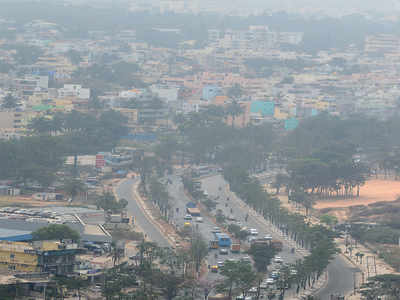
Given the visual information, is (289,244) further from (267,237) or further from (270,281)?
(270,281)

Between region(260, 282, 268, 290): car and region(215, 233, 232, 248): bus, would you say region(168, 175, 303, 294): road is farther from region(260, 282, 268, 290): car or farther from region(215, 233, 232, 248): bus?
region(260, 282, 268, 290): car

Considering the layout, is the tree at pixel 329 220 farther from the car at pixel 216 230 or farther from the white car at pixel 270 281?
the white car at pixel 270 281

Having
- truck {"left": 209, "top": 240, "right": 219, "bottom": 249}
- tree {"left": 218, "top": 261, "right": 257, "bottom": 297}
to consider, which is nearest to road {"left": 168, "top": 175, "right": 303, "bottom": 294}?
truck {"left": 209, "top": 240, "right": 219, "bottom": 249}

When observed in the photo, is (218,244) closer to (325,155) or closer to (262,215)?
(262,215)

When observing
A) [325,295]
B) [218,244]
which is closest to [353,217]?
[218,244]

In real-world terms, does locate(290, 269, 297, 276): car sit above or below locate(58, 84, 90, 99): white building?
above

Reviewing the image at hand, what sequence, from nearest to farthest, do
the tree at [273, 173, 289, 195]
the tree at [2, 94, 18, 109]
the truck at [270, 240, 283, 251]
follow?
the truck at [270, 240, 283, 251], the tree at [273, 173, 289, 195], the tree at [2, 94, 18, 109]
